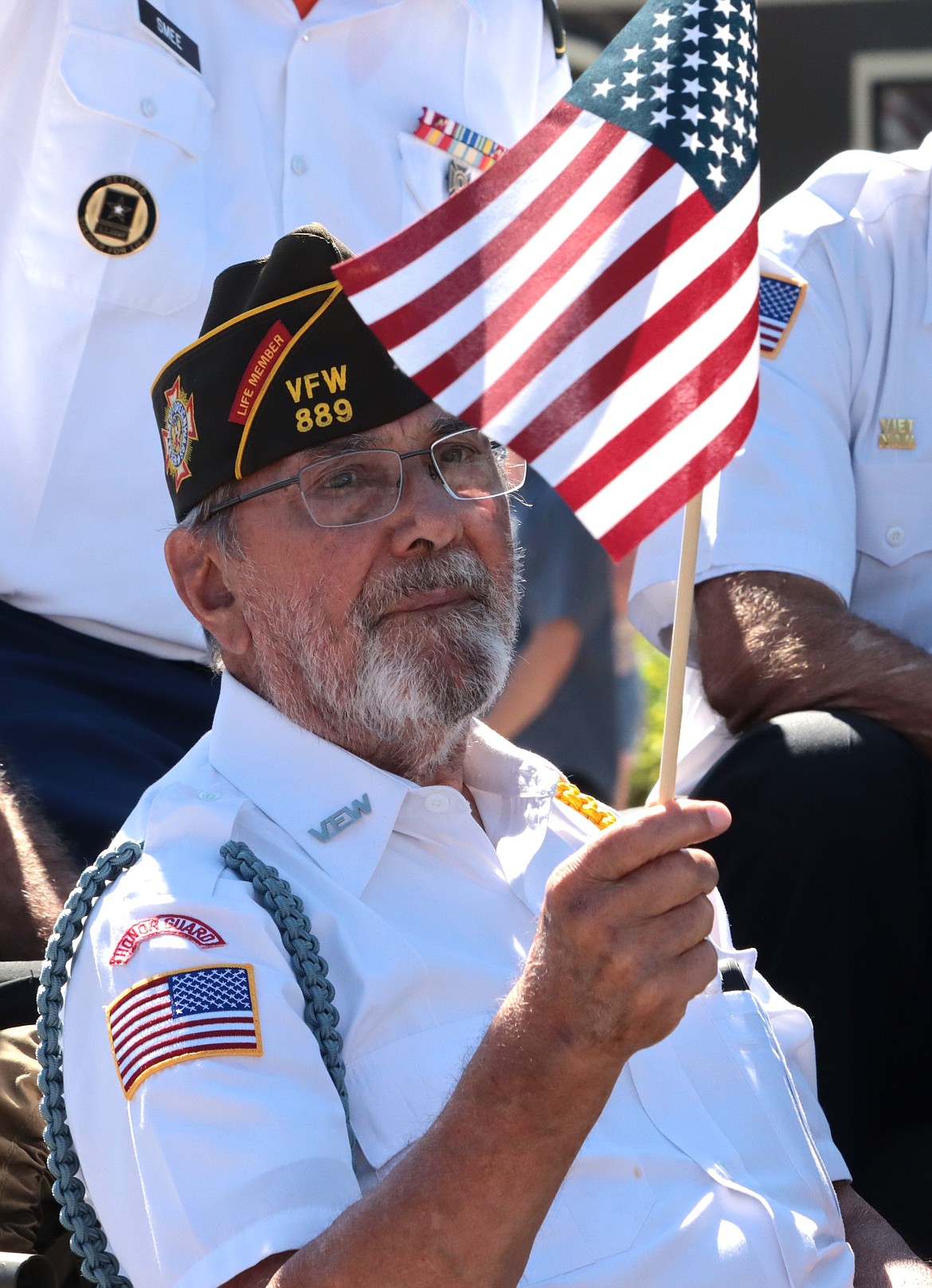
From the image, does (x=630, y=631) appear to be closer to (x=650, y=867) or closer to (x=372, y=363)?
(x=372, y=363)

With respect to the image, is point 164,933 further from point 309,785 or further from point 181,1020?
point 309,785

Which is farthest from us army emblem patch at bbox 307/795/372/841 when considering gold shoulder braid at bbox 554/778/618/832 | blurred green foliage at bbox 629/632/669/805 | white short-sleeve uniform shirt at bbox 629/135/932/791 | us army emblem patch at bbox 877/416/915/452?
blurred green foliage at bbox 629/632/669/805

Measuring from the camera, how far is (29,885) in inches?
89.5

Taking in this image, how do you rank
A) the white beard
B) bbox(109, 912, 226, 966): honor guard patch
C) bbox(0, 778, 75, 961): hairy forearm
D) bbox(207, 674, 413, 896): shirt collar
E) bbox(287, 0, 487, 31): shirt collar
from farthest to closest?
1. bbox(287, 0, 487, 31): shirt collar
2. bbox(0, 778, 75, 961): hairy forearm
3. the white beard
4. bbox(207, 674, 413, 896): shirt collar
5. bbox(109, 912, 226, 966): honor guard patch

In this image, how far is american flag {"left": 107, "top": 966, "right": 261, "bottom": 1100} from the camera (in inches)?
61.1

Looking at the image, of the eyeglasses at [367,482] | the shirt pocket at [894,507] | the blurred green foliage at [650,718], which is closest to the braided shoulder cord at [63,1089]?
the eyeglasses at [367,482]

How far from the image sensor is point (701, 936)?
141cm

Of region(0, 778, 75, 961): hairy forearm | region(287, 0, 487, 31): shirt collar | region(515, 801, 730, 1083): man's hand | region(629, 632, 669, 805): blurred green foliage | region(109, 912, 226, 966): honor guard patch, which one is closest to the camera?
region(515, 801, 730, 1083): man's hand

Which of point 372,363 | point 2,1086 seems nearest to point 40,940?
point 2,1086

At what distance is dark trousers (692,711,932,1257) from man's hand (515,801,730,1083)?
3.10 feet

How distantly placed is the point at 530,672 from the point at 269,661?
1.60 metres

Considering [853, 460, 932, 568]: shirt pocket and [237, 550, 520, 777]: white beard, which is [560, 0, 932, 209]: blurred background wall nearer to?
[853, 460, 932, 568]: shirt pocket

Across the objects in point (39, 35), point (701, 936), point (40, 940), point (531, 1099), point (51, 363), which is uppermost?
point (39, 35)

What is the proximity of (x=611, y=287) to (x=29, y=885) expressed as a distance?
1222 mm
